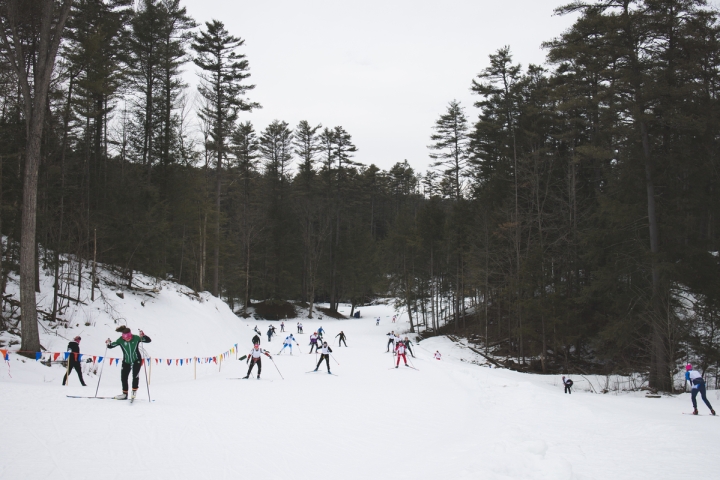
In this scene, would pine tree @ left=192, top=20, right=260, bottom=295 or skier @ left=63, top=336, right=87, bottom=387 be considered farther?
pine tree @ left=192, top=20, right=260, bottom=295

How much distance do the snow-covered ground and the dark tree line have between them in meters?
3.94

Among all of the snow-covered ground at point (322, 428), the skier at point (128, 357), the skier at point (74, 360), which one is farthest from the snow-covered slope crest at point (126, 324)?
the skier at point (128, 357)

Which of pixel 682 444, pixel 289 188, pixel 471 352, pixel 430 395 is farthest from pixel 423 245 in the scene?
pixel 682 444

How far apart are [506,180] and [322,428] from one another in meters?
25.3

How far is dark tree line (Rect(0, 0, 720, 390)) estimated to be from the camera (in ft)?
52.8

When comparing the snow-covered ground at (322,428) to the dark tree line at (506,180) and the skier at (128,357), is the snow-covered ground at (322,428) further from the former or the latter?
the dark tree line at (506,180)

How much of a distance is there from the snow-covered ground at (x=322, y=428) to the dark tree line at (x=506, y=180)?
394cm

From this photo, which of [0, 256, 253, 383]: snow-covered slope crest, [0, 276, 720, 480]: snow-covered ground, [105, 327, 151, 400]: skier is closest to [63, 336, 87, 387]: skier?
[0, 256, 253, 383]: snow-covered slope crest

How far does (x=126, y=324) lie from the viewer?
17.2 metres

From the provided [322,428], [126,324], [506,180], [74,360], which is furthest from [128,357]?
[506,180]

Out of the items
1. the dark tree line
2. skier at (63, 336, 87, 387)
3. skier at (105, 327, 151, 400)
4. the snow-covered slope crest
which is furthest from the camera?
the dark tree line

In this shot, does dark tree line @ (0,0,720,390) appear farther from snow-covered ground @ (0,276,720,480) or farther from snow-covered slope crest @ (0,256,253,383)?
snow-covered ground @ (0,276,720,480)

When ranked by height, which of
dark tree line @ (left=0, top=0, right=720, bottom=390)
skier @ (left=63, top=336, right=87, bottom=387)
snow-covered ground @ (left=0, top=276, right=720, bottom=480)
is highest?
dark tree line @ (left=0, top=0, right=720, bottom=390)

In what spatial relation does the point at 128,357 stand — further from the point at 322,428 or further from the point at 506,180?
the point at 506,180
